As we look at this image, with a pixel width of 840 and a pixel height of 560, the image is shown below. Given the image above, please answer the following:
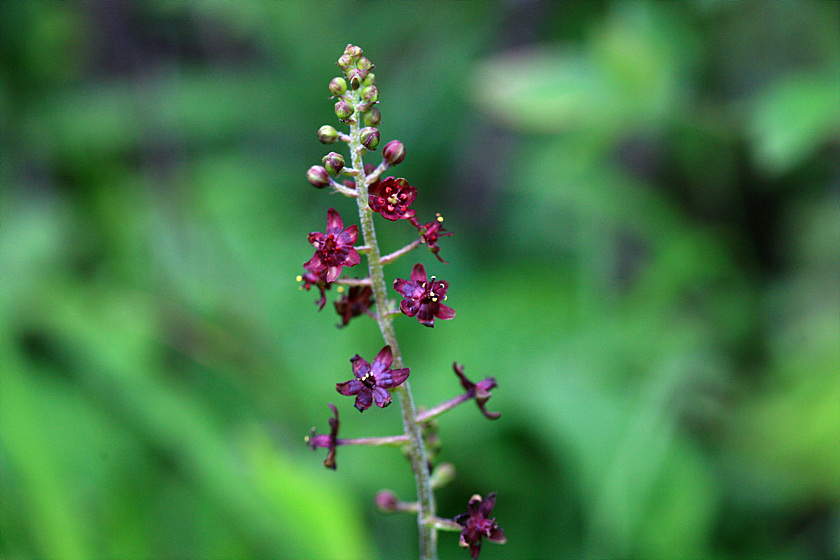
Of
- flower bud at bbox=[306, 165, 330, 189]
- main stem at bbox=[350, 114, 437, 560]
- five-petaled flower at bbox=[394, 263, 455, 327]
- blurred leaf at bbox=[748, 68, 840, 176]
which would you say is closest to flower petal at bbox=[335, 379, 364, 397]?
main stem at bbox=[350, 114, 437, 560]

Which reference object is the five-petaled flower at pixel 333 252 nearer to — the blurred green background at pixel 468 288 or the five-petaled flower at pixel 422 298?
the five-petaled flower at pixel 422 298

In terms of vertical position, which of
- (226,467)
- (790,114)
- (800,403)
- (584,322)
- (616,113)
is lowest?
(226,467)

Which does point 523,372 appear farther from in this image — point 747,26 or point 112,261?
point 112,261

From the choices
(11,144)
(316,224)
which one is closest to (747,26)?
(316,224)

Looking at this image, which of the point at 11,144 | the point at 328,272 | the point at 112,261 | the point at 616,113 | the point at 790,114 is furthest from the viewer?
the point at 11,144

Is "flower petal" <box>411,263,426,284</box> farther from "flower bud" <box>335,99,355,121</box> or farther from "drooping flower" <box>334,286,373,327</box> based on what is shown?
"flower bud" <box>335,99,355,121</box>

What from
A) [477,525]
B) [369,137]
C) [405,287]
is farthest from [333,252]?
[477,525]
